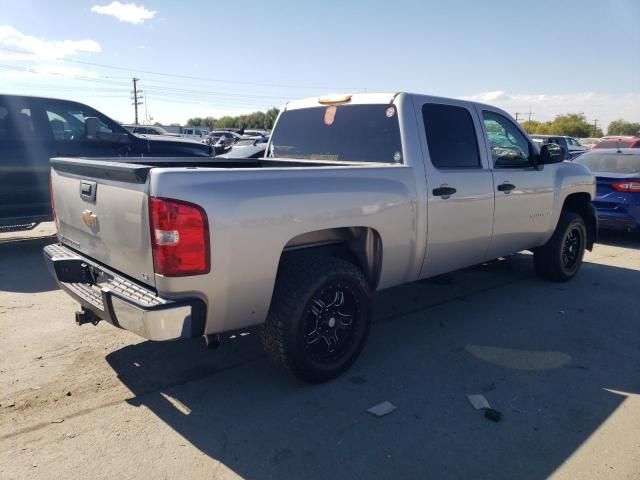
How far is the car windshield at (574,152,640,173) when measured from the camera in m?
8.72

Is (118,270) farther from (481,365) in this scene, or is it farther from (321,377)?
(481,365)

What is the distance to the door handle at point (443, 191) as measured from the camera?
4.02 m

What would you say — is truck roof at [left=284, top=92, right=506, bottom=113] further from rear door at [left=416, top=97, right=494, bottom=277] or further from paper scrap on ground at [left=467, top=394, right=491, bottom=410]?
paper scrap on ground at [left=467, top=394, right=491, bottom=410]

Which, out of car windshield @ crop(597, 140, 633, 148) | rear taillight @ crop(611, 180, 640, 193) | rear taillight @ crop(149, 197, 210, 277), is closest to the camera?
rear taillight @ crop(149, 197, 210, 277)

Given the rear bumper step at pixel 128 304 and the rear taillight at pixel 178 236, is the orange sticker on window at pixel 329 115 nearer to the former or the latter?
the rear taillight at pixel 178 236

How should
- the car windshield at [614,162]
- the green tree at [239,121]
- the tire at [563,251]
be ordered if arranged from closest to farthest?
the tire at [563,251] → the car windshield at [614,162] → the green tree at [239,121]

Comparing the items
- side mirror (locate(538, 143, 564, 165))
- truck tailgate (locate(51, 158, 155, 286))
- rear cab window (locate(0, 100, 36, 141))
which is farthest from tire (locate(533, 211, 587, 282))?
rear cab window (locate(0, 100, 36, 141))

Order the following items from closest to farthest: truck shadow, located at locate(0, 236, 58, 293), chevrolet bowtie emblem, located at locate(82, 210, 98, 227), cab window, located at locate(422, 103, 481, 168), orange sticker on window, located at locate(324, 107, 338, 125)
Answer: chevrolet bowtie emblem, located at locate(82, 210, 98, 227), cab window, located at locate(422, 103, 481, 168), orange sticker on window, located at locate(324, 107, 338, 125), truck shadow, located at locate(0, 236, 58, 293)

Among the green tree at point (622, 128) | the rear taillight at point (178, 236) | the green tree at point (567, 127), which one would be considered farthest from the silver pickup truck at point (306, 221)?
the green tree at point (622, 128)

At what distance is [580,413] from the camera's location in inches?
127

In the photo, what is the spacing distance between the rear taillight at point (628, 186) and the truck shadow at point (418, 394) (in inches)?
161

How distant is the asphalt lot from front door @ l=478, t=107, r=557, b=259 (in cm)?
79

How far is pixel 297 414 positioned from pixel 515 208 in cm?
315

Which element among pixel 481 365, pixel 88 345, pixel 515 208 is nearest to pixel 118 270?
pixel 88 345
